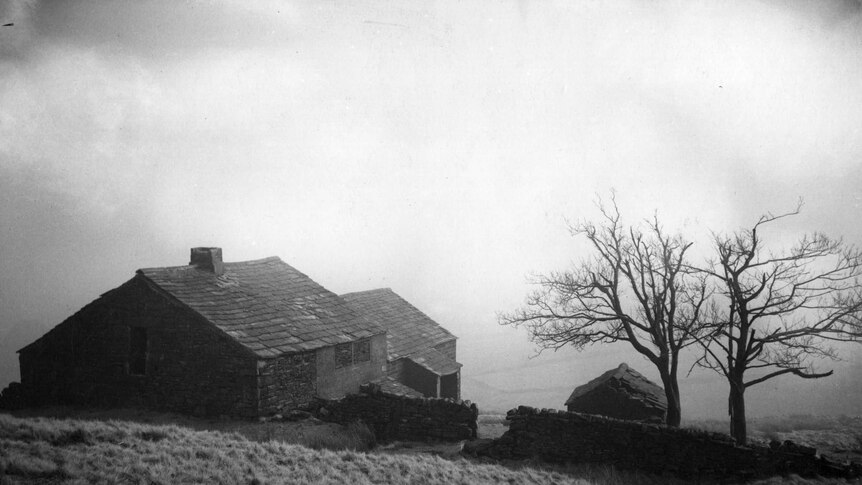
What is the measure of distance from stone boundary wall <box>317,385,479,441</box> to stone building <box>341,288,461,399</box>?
768 centimetres

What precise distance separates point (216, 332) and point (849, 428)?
29.8 meters

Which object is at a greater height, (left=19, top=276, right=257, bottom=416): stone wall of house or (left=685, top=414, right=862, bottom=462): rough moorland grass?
(left=19, top=276, right=257, bottom=416): stone wall of house

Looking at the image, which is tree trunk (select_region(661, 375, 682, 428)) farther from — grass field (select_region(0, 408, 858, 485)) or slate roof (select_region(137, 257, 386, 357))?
slate roof (select_region(137, 257, 386, 357))

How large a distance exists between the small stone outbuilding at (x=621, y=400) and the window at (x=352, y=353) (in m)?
9.09

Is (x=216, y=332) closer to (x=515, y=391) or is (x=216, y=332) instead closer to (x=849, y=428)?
(x=849, y=428)

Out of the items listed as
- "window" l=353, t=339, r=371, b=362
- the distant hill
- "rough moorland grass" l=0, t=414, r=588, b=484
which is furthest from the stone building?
the distant hill

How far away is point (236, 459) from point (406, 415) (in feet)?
21.1

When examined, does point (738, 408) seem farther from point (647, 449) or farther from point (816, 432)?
point (816, 432)

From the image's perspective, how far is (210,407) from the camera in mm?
15297

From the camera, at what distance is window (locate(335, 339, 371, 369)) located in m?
19.1

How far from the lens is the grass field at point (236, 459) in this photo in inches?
311

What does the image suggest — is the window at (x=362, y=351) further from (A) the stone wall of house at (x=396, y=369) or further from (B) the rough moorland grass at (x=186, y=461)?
(B) the rough moorland grass at (x=186, y=461)

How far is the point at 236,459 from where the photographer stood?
9.46 m

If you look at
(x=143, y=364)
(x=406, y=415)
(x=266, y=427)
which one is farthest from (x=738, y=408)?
(x=143, y=364)
